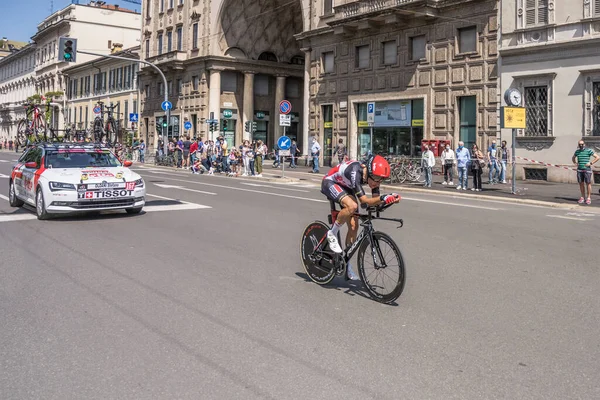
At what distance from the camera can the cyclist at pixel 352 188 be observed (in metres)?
5.66

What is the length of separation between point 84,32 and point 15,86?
3095 centimetres

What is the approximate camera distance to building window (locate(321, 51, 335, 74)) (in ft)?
112

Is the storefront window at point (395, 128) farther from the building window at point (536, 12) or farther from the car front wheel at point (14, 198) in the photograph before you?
the car front wheel at point (14, 198)

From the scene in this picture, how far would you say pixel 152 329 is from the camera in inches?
197

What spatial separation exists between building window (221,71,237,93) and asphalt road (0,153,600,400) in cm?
3757

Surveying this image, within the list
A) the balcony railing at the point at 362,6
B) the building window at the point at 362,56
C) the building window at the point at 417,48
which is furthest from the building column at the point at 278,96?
the building window at the point at 417,48

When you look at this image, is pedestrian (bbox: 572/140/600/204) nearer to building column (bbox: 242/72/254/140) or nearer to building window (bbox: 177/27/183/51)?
building column (bbox: 242/72/254/140)

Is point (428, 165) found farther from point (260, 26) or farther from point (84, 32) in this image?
point (84, 32)

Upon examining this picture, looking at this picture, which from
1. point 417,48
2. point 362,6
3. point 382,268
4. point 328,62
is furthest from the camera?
point 328,62

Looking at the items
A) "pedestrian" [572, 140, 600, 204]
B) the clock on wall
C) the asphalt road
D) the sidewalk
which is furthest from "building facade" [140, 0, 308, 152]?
the asphalt road

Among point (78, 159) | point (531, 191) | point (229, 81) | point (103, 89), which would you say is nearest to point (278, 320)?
point (78, 159)

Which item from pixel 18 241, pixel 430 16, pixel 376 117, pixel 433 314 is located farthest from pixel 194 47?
pixel 433 314

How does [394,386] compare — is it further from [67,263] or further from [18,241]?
[18,241]

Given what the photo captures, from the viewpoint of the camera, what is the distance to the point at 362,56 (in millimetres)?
31969
